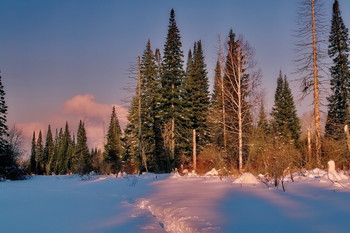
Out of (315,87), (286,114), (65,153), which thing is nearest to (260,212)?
(315,87)

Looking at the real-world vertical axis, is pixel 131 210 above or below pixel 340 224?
Answer: below

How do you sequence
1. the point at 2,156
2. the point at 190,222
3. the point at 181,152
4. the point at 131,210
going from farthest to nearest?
the point at 181,152, the point at 2,156, the point at 131,210, the point at 190,222

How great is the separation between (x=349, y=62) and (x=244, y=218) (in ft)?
99.9

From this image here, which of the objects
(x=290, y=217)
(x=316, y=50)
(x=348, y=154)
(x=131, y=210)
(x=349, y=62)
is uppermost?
(x=349, y=62)

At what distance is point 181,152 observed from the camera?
24484 mm

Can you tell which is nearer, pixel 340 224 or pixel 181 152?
pixel 340 224

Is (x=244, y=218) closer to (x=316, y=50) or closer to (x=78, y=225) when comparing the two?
(x=78, y=225)

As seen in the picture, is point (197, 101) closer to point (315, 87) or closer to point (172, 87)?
point (172, 87)

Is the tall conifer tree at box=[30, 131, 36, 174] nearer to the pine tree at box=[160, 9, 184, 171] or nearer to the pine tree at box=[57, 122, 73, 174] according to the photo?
the pine tree at box=[57, 122, 73, 174]

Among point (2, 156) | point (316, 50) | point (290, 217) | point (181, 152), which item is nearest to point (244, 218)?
point (290, 217)

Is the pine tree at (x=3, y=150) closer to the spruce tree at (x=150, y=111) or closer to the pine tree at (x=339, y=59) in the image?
the spruce tree at (x=150, y=111)

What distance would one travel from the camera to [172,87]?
81.9ft

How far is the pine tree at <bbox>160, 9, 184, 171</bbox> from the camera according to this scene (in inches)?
944

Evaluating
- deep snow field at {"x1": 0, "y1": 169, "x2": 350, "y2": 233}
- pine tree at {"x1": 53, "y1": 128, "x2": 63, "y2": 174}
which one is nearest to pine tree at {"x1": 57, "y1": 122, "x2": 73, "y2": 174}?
pine tree at {"x1": 53, "y1": 128, "x2": 63, "y2": 174}
